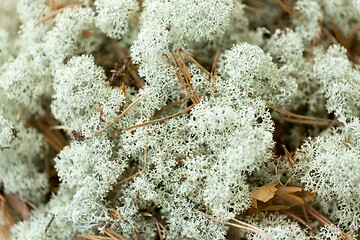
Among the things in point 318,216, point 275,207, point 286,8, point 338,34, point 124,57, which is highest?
point 124,57

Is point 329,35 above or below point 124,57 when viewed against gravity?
below

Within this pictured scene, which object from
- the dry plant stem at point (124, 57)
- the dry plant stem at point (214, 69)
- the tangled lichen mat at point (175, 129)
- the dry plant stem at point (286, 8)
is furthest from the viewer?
the dry plant stem at point (286, 8)

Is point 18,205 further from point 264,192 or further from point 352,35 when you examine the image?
point 352,35

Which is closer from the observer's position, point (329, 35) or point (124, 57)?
point (124, 57)

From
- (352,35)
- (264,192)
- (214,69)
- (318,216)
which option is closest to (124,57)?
(214,69)

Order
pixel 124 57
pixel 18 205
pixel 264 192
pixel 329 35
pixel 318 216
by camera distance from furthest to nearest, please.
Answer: pixel 329 35 → pixel 18 205 → pixel 124 57 → pixel 318 216 → pixel 264 192

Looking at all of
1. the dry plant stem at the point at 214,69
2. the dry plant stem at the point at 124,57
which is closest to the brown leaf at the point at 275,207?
the dry plant stem at the point at 214,69

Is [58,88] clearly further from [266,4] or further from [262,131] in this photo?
[266,4]

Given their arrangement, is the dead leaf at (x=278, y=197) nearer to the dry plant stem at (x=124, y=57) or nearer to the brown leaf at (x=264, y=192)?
the brown leaf at (x=264, y=192)
